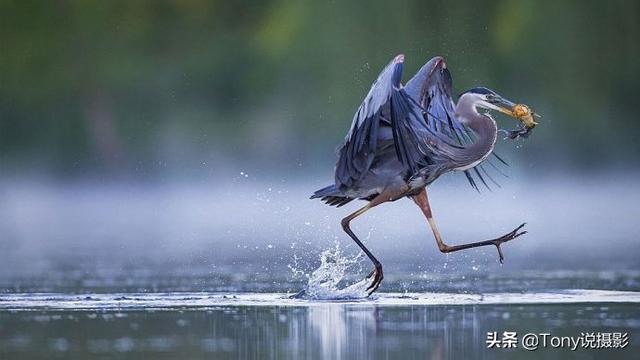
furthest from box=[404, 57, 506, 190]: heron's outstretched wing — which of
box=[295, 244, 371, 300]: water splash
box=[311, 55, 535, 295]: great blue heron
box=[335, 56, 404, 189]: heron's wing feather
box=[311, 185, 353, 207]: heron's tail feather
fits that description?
box=[295, 244, 371, 300]: water splash

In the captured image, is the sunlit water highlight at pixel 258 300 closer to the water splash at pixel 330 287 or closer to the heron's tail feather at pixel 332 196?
the water splash at pixel 330 287

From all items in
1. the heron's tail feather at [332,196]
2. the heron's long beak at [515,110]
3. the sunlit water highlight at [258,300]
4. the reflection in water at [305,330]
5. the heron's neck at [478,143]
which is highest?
the heron's long beak at [515,110]

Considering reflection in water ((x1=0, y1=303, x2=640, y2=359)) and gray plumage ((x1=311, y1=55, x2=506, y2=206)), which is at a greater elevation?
gray plumage ((x1=311, y1=55, x2=506, y2=206))

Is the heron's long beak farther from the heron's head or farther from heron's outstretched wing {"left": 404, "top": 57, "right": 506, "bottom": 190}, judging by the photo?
heron's outstretched wing {"left": 404, "top": 57, "right": 506, "bottom": 190}

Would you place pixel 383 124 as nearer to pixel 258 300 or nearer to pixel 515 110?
pixel 515 110

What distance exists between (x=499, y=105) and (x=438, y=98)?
1.64 ft

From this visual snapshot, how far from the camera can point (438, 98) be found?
44.6 ft

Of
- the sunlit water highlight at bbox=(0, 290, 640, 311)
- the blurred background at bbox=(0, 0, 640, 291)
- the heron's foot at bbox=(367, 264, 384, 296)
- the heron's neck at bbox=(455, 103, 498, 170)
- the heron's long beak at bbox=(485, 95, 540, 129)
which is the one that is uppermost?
the blurred background at bbox=(0, 0, 640, 291)

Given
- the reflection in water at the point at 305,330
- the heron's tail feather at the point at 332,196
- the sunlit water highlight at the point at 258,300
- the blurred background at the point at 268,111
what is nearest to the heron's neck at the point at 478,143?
the heron's tail feather at the point at 332,196

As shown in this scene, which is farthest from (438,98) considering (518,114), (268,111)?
(268,111)

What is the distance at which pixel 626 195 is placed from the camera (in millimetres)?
23625

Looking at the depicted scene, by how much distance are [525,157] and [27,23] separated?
29.9 ft

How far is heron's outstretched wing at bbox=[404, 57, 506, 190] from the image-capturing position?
13.5m

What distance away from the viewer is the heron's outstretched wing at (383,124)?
12.8 meters
